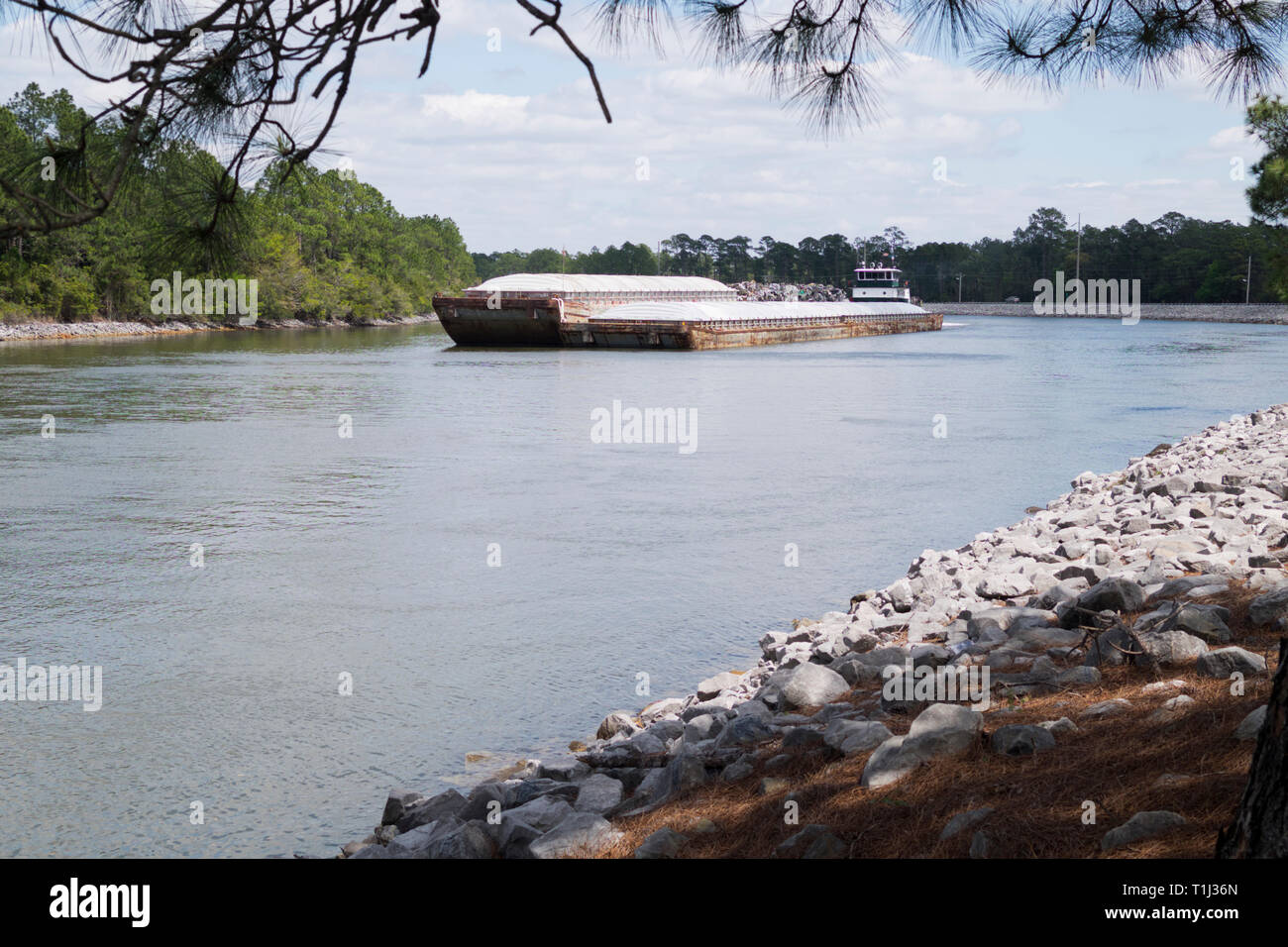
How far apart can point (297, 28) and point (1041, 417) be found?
25811 millimetres

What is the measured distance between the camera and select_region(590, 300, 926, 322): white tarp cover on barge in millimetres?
60750

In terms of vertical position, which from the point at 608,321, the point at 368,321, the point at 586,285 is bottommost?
the point at 608,321

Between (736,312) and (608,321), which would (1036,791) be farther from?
(736,312)

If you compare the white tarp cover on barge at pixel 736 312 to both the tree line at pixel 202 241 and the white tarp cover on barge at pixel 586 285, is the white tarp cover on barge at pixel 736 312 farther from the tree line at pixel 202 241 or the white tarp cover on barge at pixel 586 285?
the tree line at pixel 202 241

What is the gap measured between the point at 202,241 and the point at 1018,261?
152 metres

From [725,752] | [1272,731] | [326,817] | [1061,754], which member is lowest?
[326,817]

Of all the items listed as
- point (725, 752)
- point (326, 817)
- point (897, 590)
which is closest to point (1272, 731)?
point (725, 752)

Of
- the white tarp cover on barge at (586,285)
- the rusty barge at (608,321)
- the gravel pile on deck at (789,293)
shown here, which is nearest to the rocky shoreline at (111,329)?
the white tarp cover on barge at (586,285)

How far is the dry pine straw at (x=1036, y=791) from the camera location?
12.7 feet

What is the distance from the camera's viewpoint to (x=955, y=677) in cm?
621

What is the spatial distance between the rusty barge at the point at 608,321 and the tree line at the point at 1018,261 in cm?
5270

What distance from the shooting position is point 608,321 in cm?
5994

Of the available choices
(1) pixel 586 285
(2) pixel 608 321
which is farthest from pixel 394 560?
(1) pixel 586 285

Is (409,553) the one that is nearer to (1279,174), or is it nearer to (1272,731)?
(1272,731)
